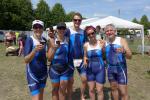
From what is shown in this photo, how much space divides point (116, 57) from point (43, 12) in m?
73.9

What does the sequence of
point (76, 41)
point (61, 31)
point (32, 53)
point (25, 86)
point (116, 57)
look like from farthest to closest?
point (25, 86) → point (76, 41) → point (116, 57) → point (61, 31) → point (32, 53)

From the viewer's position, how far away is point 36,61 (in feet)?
20.7

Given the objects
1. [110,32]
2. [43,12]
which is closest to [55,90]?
[110,32]

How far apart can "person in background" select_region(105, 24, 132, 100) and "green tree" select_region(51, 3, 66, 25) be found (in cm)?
7351

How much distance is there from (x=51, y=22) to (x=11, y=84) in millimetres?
69343

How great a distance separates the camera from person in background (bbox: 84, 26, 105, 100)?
7563 mm

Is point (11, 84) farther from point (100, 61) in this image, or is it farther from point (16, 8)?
point (16, 8)

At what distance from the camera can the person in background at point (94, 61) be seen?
298 inches

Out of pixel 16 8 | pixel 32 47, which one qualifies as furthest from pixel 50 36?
pixel 16 8

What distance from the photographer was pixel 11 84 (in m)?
11.0

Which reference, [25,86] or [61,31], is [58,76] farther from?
[25,86]

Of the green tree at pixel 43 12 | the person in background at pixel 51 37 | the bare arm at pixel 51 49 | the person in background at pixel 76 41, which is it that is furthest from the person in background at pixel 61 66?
the green tree at pixel 43 12

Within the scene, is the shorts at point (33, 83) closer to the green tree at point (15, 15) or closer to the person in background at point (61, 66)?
the person in background at point (61, 66)

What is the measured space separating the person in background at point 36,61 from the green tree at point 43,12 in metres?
71.5
